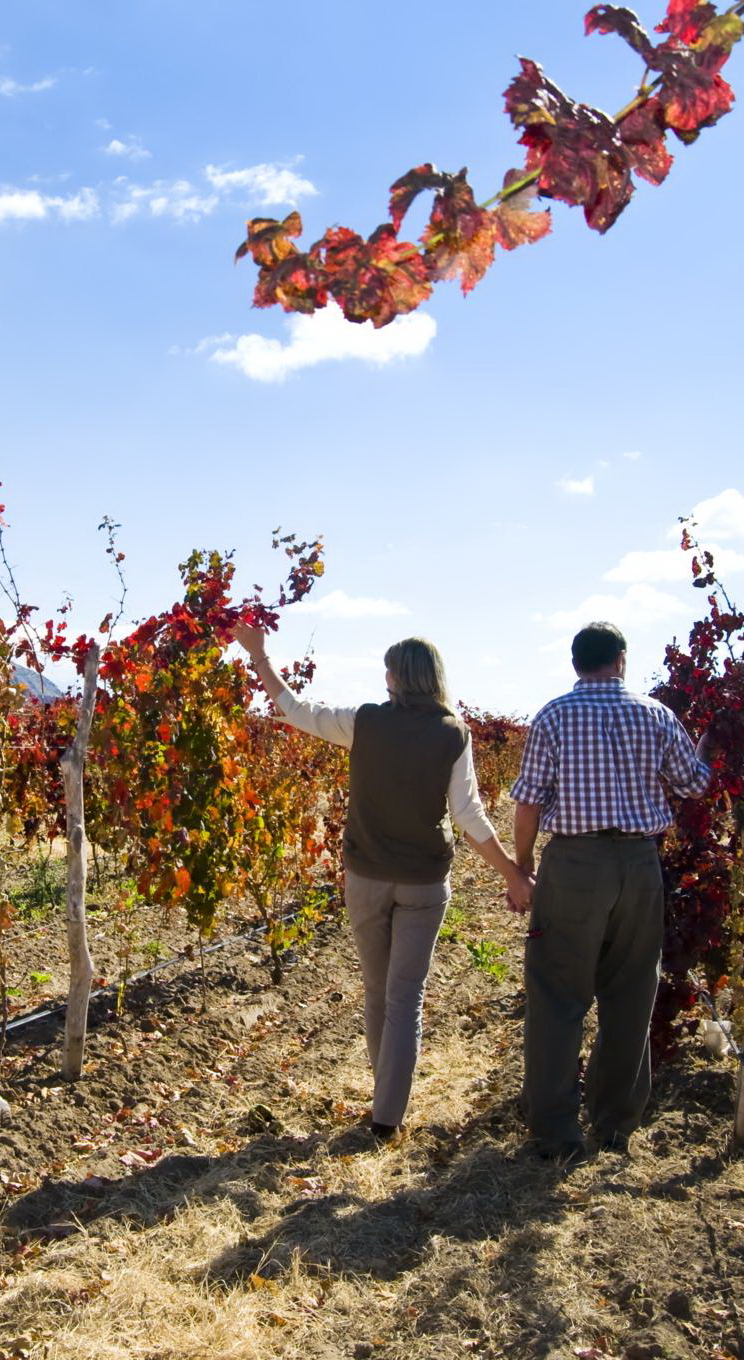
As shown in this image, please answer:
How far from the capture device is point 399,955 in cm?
420

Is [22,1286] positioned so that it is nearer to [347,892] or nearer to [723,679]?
[347,892]

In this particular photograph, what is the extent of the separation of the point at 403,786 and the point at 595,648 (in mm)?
841

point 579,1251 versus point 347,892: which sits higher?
point 347,892

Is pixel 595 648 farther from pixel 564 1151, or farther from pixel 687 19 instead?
pixel 687 19

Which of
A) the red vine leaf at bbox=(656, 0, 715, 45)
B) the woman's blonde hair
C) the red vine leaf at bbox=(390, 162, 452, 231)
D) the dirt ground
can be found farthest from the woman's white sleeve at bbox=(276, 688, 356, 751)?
the red vine leaf at bbox=(656, 0, 715, 45)

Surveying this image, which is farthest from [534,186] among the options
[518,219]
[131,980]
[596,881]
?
[131,980]

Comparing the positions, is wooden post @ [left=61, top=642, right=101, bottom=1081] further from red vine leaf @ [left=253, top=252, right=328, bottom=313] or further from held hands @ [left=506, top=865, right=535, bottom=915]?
red vine leaf @ [left=253, top=252, right=328, bottom=313]

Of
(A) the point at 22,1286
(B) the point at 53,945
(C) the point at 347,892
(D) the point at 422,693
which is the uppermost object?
(D) the point at 422,693

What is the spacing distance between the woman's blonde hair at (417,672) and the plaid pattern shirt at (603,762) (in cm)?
39

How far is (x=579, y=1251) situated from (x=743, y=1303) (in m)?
0.46

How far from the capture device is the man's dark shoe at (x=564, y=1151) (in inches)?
156

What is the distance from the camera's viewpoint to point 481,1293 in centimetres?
310

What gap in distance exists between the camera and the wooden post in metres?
4.85

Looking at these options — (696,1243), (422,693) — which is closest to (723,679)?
(422,693)
